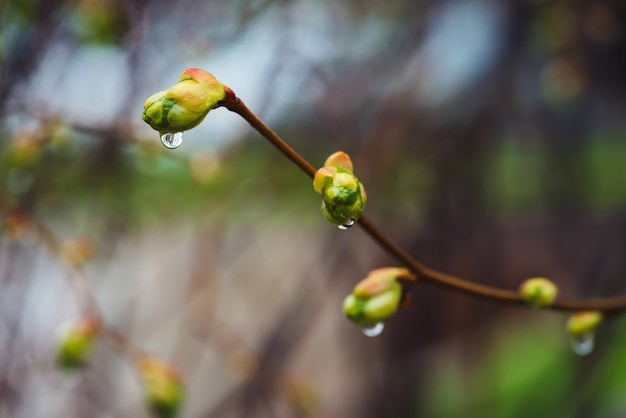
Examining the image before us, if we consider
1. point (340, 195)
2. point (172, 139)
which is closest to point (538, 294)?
point (340, 195)

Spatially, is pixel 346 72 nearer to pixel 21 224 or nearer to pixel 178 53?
pixel 178 53

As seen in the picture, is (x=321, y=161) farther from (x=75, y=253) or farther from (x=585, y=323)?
(x=585, y=323)

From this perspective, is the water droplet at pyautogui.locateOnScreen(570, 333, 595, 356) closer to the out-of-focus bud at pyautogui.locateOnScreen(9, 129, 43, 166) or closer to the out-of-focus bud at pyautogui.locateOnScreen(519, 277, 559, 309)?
the out-of-focus bud at pyautogui.locateOnScreen(519, 277, 559, 309)

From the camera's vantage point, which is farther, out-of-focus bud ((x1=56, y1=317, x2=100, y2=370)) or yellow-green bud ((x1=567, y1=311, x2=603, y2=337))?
out-of-focus bud ((x1=56, y1=317, x2=100, y2=370))

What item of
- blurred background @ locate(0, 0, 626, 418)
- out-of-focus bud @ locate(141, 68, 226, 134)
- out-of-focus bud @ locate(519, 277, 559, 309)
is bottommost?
out-of-focus bud @ locate(519, 277, 559, 309)

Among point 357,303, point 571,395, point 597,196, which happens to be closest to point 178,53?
point 357,303

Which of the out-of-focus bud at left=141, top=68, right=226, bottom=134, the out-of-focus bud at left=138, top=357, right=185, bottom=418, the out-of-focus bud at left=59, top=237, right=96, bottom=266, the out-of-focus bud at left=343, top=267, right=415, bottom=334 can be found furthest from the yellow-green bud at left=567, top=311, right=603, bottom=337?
the out-of-focus bud at left=59, top=237, right=96, bottom=266
